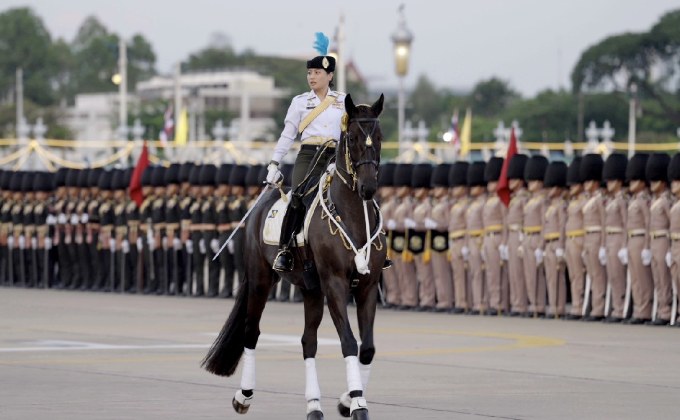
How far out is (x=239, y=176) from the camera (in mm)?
28500

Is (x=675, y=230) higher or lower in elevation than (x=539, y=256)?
higher

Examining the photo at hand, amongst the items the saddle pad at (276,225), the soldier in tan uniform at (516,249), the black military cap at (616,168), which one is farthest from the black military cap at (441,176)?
the saddle pad at (276,225)

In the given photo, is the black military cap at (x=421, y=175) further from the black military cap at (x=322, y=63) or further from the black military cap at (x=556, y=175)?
the black military cap at (x=322, y=63)

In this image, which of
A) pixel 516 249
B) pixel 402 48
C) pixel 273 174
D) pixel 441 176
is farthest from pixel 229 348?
pixel 402 48

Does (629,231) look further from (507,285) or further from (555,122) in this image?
(555,122)

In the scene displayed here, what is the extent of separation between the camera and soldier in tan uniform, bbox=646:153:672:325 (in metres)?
21.0

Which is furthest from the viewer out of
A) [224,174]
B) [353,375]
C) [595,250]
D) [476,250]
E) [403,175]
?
[224,174]

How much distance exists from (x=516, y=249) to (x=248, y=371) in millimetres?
10517

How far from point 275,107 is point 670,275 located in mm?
127071

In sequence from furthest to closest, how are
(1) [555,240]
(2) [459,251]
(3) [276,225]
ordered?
(2) [459,251] → (1) [555,240] → (3) [276,225]

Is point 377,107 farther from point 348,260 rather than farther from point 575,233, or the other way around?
point 575,233

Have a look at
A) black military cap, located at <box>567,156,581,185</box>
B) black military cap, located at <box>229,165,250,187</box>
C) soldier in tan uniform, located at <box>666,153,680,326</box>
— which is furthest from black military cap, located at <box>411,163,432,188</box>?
soldier in tan uniform, located at <box>666,153,680,326</box>

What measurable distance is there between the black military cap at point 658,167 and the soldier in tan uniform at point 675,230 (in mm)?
203

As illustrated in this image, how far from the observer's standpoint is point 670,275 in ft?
69.4
